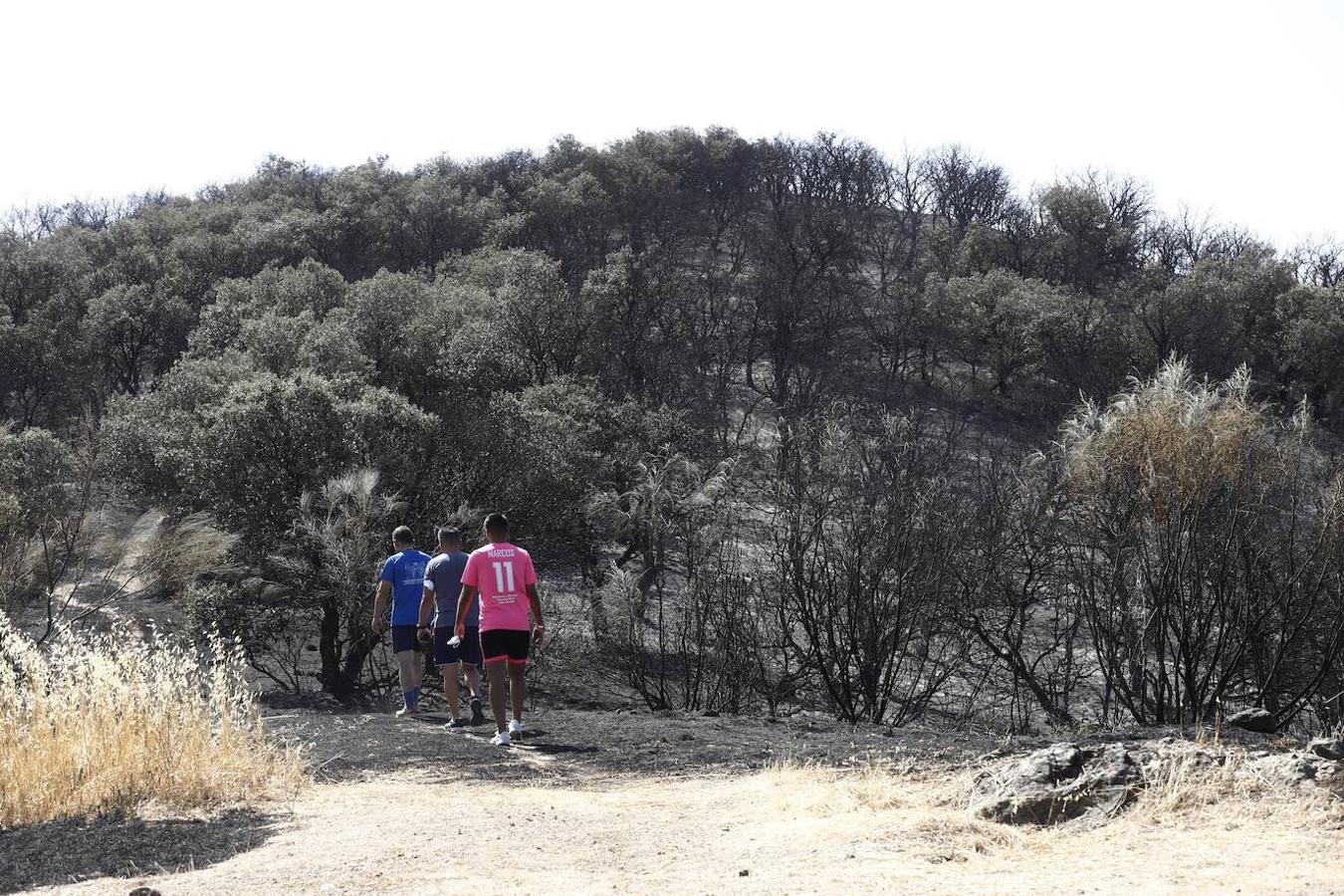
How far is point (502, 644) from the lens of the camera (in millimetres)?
8945

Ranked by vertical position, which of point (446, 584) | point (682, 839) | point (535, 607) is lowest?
point (682, 839)

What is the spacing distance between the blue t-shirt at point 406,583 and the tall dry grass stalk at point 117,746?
9.97 ft

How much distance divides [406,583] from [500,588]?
2085 mm

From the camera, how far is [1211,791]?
5980mm

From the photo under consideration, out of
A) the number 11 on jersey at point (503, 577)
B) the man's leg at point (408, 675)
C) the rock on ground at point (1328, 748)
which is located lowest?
the man's leg at point (408, 675)

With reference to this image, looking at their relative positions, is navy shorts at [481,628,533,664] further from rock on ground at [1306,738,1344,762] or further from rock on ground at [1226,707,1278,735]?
rock on ground at [1226,707,1278,735]

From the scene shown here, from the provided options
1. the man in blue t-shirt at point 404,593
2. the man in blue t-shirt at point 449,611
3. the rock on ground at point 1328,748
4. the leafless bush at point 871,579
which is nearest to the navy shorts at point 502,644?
the man in blue t-shirt at point 449,611

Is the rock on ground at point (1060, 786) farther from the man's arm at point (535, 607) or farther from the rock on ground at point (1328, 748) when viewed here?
the man's arm at point (535, 607)

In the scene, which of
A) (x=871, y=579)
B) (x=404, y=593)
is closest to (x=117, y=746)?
(x=404, y=593)

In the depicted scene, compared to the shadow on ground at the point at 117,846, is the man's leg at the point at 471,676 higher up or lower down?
higher up

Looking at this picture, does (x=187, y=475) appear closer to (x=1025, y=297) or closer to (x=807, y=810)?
(x=807, y=810)

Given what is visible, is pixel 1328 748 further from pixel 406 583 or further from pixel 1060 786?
pixel 406 583

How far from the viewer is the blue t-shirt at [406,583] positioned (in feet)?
35.0

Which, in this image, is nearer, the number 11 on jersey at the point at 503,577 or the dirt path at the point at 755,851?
the dirt path at the point at 755,851
